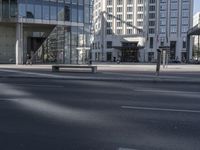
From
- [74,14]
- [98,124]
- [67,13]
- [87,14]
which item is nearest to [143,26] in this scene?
[87,14]

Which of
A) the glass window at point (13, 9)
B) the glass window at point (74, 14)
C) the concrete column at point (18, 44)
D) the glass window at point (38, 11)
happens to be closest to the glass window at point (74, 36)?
the glass window at point (74, 14)

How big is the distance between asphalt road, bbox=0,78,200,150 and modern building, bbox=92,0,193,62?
13204 centimetres

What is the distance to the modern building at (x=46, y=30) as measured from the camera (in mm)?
51656

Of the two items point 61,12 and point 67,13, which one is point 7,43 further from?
point 67,13

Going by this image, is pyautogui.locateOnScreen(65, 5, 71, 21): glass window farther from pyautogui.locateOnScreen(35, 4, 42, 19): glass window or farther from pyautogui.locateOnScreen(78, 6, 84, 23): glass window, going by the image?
pyautogui.locateOnScreen(35, 4, 42, 19): glass window

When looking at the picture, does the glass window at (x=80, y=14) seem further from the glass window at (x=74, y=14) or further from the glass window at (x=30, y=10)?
the glass window at (x=30, y=10)

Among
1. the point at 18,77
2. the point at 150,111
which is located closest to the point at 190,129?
the point at 150,111

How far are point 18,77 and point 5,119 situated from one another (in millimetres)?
16250

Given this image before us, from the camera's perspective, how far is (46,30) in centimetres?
6088

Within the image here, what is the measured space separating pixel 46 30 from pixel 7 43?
6780 mm

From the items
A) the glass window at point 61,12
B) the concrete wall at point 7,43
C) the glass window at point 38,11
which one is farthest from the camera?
the concrete wall at point 7,43

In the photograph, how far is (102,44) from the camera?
15625cm

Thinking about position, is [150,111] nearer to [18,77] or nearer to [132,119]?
[132,119]

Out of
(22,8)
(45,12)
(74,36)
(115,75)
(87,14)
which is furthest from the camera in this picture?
(87,14)
